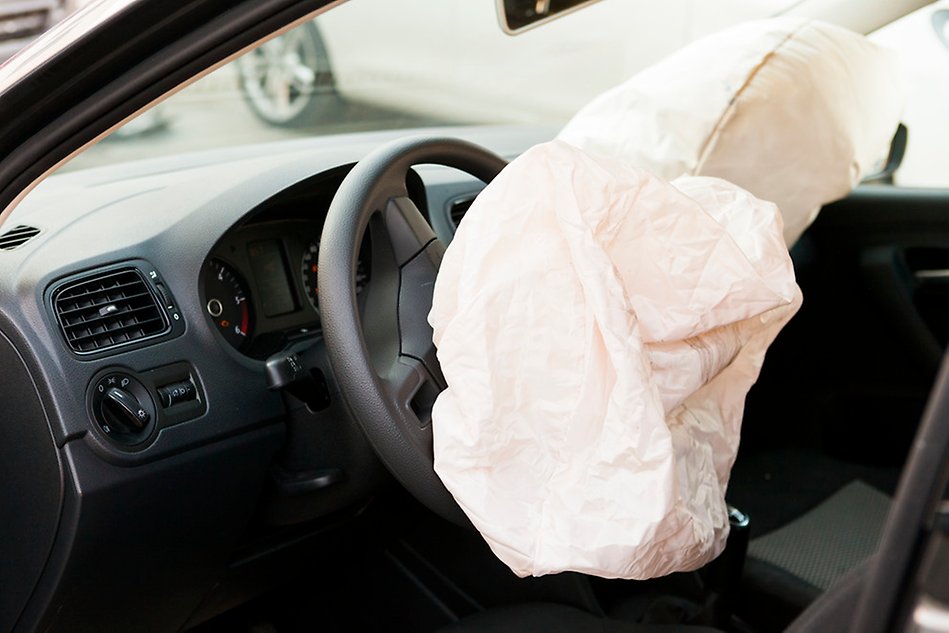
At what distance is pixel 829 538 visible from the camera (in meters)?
1.82

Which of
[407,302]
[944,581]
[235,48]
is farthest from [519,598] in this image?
[944,581]

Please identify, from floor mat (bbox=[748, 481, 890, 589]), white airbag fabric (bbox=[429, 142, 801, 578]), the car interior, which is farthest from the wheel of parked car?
white airbag fabric (bbox=[429, 142, 801, 578])

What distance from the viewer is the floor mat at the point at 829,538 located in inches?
67.9

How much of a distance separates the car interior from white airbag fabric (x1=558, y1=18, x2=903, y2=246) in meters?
0.29

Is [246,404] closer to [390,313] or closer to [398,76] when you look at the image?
[390,313]

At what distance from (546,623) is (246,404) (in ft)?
1.63

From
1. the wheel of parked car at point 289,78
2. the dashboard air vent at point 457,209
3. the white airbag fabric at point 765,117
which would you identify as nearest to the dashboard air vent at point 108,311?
the dashboard air vent at point 457,209

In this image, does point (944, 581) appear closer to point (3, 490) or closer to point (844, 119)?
point (3, 490)

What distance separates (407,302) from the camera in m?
1.29

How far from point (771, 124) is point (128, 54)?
42.0 inches

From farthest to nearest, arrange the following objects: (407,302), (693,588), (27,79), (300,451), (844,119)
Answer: (844,119) → (693,588) → (300,451) → (407,302) → (27,79)

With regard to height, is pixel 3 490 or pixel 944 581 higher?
pixel 944 581

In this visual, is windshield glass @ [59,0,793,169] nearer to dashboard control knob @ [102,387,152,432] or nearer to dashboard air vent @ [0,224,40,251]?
dashboard air vent @ [0,224,40,251]

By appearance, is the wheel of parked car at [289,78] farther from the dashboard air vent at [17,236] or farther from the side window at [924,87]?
the dashboard air vent at [17,236]
